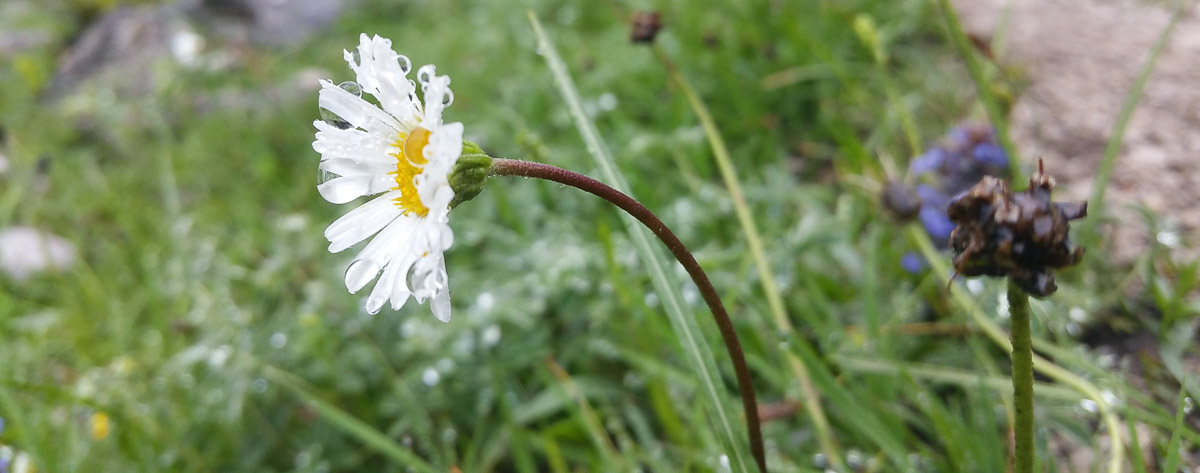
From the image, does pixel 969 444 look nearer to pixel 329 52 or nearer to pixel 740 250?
pixel 740 250

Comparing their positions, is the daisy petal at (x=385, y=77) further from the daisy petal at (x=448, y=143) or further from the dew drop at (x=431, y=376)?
the dew drop at (x=431, y=376)

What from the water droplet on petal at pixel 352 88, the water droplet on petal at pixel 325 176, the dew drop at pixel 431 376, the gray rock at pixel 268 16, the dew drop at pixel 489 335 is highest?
the gray rock at pixel 268 16

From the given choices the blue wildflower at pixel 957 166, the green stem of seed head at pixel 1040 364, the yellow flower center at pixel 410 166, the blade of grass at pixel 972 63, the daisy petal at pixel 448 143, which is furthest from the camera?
the blue wildflower at pixel 957 166

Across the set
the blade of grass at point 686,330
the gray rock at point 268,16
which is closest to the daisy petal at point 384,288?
the blade of grass at point 686,330

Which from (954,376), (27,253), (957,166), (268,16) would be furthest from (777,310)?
(268,16)

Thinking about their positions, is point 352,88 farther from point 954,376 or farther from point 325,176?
point 954,376

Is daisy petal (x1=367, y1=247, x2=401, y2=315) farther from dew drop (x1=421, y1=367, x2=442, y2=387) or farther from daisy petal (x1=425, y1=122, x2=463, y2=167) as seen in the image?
dew drop (x1=421, y1=367, x2=442, y2=387)

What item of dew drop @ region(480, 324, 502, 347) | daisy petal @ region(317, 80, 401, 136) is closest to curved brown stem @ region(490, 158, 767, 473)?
daisy petal @ region(317, 80, 401, 136)
